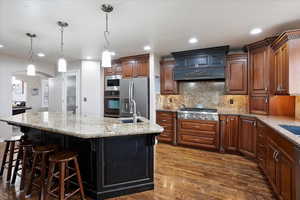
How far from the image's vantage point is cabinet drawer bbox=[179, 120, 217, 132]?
4027 millimetres

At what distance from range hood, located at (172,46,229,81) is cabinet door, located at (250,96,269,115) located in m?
0.85

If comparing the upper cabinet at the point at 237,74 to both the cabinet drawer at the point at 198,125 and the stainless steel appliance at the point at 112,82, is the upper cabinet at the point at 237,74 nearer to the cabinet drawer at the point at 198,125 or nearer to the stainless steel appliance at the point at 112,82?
Answer: the cabinet drawer at the point at 198,125

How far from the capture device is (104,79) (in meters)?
5.72

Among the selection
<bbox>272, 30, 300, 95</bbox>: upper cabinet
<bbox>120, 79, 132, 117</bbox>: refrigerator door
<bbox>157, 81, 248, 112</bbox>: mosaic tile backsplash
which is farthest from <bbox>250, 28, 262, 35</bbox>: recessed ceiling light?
<bbox>120, 79, 132, 117</bbox>: refrigerator door

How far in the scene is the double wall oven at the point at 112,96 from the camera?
5398 mm

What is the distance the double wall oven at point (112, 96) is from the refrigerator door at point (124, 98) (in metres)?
0.37

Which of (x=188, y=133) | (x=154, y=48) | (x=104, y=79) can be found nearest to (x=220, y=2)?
(x=154, y=48)

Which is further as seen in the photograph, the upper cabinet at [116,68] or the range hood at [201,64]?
the upper cabinet at [116,68]

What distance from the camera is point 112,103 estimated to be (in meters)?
5.46

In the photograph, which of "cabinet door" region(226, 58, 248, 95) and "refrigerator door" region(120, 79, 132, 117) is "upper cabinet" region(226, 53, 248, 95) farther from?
"refrigerator door" region(120, 79, 132, 117)

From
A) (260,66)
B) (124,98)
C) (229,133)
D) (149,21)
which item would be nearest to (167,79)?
Result: (124,98)

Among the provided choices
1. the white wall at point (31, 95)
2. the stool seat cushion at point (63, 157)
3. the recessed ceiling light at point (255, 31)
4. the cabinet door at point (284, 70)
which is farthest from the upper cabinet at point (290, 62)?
the white wall at point (31, 95)

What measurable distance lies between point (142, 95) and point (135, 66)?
0.93 metres

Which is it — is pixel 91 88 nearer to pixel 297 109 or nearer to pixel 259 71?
pixel 259 71
